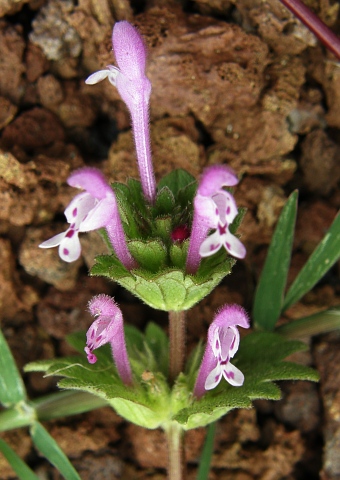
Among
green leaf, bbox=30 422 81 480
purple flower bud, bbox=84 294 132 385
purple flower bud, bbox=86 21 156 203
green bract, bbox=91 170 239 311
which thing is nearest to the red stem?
purple flower bud, bbox=86 21 156 203

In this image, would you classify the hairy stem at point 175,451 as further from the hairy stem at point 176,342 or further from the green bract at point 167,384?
the hairy stem at point 176,342

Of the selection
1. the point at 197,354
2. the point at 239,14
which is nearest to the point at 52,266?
the point at 197,354

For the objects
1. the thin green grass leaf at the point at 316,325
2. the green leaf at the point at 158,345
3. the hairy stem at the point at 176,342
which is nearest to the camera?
the hairy stem at the point at 176,342

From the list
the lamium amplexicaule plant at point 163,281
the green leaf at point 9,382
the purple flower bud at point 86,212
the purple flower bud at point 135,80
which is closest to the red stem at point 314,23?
the lamium amplexicaule plant at point 163,281

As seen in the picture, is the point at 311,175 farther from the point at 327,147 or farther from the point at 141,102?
the point at 141,102

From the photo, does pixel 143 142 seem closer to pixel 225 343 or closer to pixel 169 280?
pixel 169 280

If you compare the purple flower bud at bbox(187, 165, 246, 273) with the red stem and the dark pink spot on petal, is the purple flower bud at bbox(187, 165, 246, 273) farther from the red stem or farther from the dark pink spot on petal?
the red stem

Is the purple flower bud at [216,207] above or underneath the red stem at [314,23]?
underneath

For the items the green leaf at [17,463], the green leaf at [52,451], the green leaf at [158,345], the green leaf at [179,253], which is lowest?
the green leaf at [17,463]
